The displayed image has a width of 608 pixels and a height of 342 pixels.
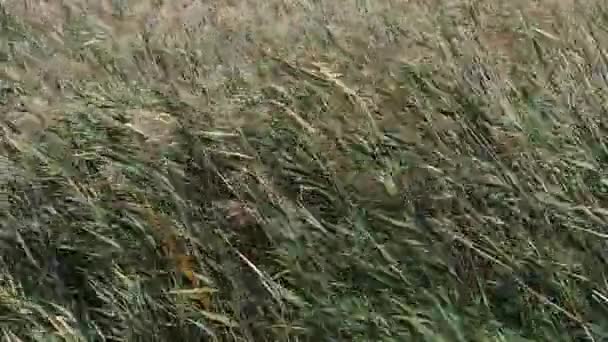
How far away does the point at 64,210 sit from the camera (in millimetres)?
2299

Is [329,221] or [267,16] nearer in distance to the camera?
[329,221]

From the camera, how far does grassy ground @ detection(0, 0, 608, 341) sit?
1.90 m

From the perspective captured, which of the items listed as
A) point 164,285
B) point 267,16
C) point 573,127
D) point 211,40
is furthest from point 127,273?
point 267,16

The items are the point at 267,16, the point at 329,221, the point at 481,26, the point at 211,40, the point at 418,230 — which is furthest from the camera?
the point at 267,16

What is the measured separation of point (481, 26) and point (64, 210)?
1402 millimetres

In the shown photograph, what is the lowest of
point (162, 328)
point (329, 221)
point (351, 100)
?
point (162, 328)

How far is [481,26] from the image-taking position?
2.87 meters

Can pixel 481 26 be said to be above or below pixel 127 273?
above

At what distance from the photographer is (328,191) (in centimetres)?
217

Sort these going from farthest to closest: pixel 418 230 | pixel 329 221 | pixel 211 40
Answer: pixel 211 40
pixel 329 221
pixel 418 230

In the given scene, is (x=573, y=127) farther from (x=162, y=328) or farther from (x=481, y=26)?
(x=162, y=328)

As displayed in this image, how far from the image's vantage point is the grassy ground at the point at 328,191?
1.90 m

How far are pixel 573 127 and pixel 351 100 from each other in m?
0.57

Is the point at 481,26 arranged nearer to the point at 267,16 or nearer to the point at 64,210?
the point at 267,16
